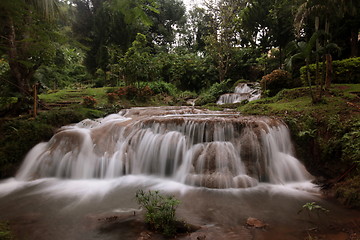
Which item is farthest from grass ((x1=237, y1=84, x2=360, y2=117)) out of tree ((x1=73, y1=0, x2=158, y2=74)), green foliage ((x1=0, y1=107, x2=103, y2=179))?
tree ((x1=73, y1=0, x2=158, y2=74))

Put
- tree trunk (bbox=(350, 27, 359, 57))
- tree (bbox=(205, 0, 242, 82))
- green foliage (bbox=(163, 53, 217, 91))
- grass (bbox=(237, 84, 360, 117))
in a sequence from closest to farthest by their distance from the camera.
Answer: grass (bbox=(237, 84, 360, 117))
tree trunk (bbox=(350, 27, 359, 57))
tree (bbox=(205, 0, 242, 82))
green foliage (bbox=(163, 53, 217, 91))

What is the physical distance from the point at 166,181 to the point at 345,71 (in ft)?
33.3

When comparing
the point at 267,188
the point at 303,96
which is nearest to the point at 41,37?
the point at 267,188

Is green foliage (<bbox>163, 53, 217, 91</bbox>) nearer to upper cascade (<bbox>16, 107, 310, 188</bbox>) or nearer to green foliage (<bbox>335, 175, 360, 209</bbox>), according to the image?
upper cascade (<bbox>16, 107, 310, 188</bbox>)

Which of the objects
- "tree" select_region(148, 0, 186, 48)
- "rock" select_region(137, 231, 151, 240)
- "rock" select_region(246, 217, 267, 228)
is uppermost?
"tree" select_region(148, 0, 186, 48)

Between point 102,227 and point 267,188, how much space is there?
12.1 ft

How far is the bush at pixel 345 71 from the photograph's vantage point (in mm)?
9945

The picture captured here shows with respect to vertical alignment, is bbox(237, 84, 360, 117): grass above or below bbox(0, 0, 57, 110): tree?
below

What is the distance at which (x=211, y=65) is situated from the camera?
21.0m

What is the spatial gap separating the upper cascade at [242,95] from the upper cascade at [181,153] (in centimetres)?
722

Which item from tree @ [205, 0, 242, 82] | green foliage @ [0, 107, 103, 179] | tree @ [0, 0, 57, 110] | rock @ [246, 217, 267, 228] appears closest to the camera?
tree @ [0, 0, 57, 110]

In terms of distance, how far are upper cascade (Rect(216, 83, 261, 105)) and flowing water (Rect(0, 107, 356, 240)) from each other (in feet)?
24.4

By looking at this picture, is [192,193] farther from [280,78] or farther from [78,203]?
[280,78]

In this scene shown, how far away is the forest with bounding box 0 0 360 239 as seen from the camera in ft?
13.9
